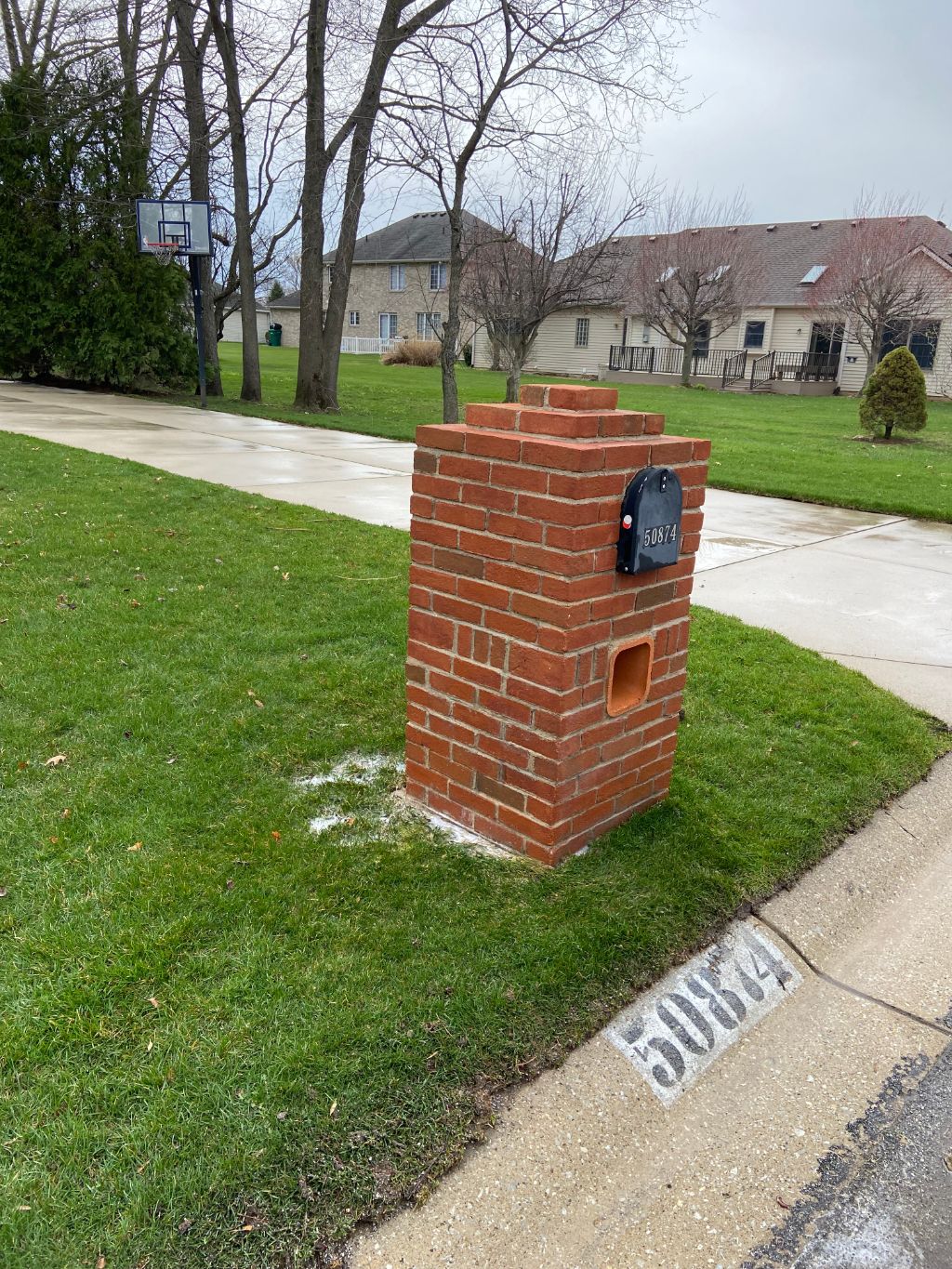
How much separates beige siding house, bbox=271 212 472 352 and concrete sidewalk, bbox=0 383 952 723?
36.9 metres

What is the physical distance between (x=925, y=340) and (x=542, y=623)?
32.8 meters

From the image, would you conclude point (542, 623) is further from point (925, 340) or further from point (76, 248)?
point (925, 340)

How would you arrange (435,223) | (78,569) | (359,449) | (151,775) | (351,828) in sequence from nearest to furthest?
(351,828), (151,775), (78,569), (359,449), (435,223)

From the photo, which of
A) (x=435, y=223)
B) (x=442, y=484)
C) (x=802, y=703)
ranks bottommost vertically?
(x=802, y=703)

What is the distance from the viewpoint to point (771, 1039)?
7.63 ft

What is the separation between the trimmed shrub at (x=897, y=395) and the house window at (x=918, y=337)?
15.2 meters

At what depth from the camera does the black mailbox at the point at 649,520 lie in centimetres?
253

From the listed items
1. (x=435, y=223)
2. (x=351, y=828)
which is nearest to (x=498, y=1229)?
(x=351, y=828)

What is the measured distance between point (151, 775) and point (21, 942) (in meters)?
0.90

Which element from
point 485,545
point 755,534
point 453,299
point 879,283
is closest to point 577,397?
point 485,545

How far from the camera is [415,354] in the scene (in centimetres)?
3756

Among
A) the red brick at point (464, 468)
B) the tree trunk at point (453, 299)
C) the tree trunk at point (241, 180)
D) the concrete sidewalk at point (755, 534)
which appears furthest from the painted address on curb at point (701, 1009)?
the tree trunk at point (241, 180)

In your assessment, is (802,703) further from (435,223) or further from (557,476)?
(435,223)

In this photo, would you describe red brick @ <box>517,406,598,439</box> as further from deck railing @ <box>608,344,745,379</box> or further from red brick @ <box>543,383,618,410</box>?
deck railing @ <box>608,344,745,379</box>
